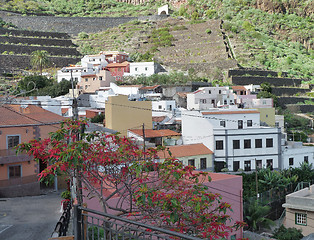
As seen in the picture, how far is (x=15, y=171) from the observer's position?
54.0 ft

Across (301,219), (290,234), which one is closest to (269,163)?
(301,219)

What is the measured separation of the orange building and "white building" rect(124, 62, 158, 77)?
89.7ft

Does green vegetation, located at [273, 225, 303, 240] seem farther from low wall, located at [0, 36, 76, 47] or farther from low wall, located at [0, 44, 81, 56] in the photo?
low wall, located at [0, 36, 76, 47]

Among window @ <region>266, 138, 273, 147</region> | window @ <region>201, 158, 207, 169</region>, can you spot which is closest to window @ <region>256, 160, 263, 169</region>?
window @ <region>266, 138, 273, 147</region>

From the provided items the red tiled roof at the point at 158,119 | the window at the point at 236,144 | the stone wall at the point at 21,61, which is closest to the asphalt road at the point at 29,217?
the window at the point at 236,144

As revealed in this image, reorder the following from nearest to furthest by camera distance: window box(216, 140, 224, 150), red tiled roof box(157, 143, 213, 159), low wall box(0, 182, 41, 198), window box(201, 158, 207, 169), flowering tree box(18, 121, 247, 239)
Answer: flowering tree box(18, 121, 247, 239), low wall box(0, 182, 41, 198), red tiled roof box(157, 143, 213, 159), window box(201, 158, 207, 169), window box(216, 140, 224, 150)

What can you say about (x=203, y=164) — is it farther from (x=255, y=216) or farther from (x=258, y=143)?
(x=255, y=216)

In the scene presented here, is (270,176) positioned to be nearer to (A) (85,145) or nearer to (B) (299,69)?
(A) (85,145)

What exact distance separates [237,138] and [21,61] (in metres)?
35.8

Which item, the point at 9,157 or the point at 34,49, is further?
the point at 34,49

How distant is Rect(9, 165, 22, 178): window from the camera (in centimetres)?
1638

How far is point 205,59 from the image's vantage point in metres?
49.2

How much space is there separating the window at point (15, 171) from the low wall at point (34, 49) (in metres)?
40.0

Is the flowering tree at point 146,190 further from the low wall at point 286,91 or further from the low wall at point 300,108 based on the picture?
the low wall at point 286,91
